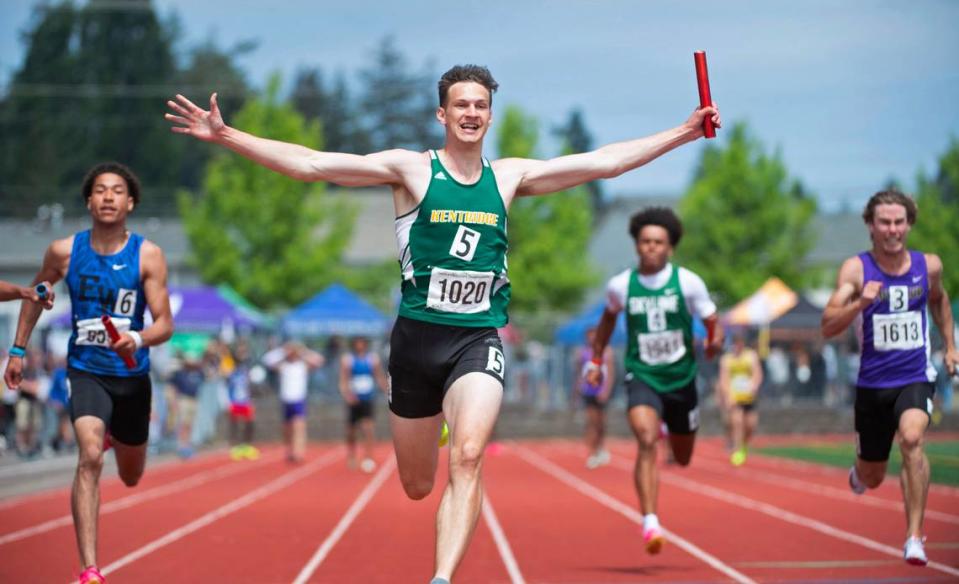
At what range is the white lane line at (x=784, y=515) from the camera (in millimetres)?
10023

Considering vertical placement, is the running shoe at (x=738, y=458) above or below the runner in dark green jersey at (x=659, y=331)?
below

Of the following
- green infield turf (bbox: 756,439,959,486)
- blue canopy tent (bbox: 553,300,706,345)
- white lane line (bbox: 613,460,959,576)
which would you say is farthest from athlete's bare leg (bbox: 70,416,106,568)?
blue canopy tent (bbox: 553,300,706,345)

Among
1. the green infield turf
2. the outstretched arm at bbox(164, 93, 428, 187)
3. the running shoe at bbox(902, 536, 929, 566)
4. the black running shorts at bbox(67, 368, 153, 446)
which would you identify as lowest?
the green infield turf

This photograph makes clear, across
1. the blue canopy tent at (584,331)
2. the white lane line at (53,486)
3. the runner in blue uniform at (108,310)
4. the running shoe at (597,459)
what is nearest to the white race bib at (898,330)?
the runner in blue uniform at (108,310)

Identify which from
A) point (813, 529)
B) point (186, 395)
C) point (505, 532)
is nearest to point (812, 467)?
point (813, 529)

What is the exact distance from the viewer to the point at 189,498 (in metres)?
16.2

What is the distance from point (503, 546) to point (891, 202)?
406 centimetres

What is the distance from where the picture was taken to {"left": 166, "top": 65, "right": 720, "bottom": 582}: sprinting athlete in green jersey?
635 centimetres

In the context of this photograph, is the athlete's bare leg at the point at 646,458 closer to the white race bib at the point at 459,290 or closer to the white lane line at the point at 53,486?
the white race bib at the point at 459,290

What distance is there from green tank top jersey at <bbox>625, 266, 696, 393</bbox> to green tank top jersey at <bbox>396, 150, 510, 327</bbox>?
3.33 m

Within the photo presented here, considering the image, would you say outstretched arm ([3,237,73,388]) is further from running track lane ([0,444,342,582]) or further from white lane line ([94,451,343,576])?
white lane line ([94,451,343,576])

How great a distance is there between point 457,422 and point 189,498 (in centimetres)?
1065

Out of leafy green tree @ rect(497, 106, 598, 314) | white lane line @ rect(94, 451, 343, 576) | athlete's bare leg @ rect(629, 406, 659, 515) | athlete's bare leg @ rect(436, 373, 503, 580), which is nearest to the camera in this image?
athlete's bare leg @ rect(436, 373, 503, 580)

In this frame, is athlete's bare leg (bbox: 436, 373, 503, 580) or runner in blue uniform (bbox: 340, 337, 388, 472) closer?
athlete's bare leg (bbox: 436, 373, 503, 580)
